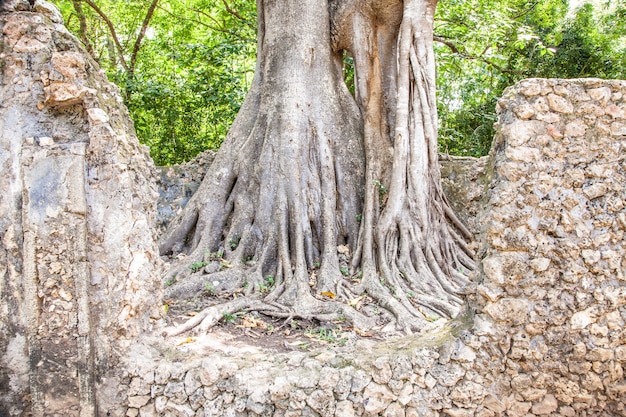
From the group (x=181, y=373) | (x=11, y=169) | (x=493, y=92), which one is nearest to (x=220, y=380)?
(x=181, y=373)

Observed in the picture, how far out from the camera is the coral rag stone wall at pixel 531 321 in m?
2.78

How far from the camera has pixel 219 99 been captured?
390 inches

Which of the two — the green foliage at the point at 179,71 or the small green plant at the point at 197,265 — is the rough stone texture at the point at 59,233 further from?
the green foliage at the point at 179,71

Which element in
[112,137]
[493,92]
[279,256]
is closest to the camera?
[112,137]

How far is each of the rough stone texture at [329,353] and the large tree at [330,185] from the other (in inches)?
70.9

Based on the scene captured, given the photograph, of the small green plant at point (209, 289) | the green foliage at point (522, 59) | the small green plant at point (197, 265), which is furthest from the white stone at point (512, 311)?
the green foliage at point (522, 59)

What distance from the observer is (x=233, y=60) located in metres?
10.7

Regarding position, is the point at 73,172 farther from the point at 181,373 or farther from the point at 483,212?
the point at 483,212

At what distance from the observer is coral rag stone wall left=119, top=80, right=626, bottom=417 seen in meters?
2.78

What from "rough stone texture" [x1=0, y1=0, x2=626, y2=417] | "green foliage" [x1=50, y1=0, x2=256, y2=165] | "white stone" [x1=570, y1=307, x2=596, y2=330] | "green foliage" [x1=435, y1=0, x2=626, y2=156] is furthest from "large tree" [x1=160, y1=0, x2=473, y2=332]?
"green foliage" [x1=435, y1=0, x2=626, y2=156]

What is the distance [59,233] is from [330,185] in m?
3.49

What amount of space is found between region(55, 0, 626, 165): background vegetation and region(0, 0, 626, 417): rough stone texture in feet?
21.9

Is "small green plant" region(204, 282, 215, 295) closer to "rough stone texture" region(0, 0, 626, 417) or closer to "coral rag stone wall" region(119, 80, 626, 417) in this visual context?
"rough stone texture" region(0, 0, 626, 417)

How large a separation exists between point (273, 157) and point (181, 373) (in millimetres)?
3388
